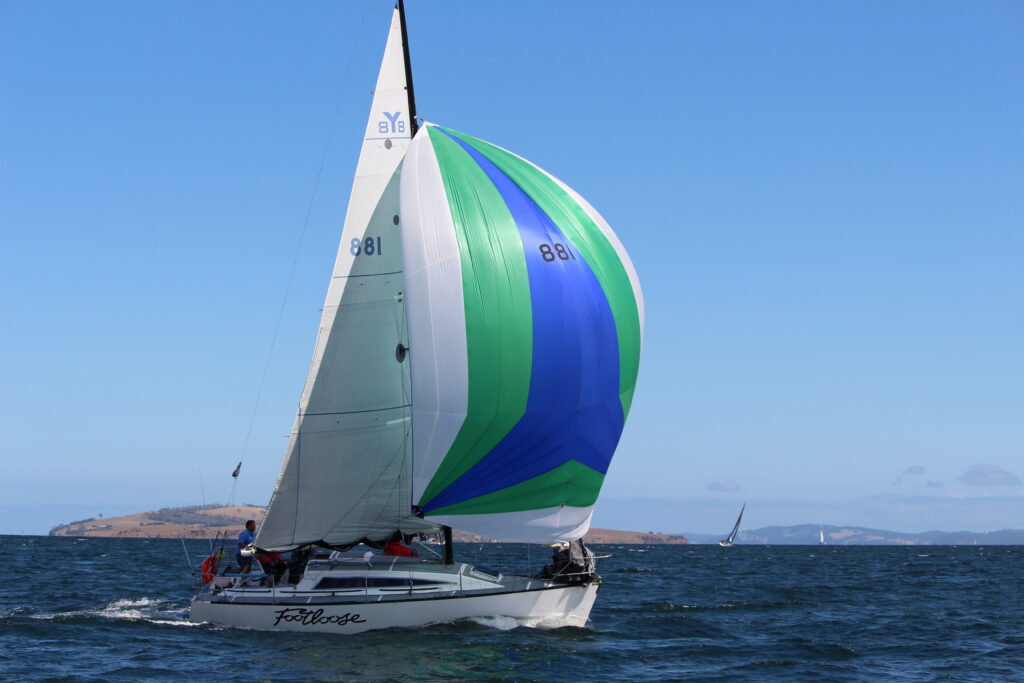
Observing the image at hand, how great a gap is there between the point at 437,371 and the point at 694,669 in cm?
710

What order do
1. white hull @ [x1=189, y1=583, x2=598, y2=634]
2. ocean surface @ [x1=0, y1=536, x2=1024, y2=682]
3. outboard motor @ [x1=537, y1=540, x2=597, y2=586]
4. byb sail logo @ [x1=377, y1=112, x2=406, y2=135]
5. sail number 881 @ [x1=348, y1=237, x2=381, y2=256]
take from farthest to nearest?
1. byb sail logo @ [x1=377, y1=112, x2=406, y2=135]
2. sail number 881 @ [x1=348, y1=237, x2=381, y2=256]
3. outboard motor @ [x1=537, y1=540, x2=597, y2=586]
4. white hull @ [x1=189, y1=583, x2=598, y2=634]
5. ocean surface @ [x1=0, y1=536, x2=1024, y2=682]

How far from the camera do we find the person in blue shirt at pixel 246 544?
21.4 metres

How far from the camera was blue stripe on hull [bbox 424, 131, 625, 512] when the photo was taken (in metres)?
19.4

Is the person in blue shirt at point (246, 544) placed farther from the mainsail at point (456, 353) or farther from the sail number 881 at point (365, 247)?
the sail number 881 at point (365, 247)

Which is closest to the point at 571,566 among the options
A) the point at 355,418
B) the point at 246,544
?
the point at 355,418

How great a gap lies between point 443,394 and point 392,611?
13.7ft

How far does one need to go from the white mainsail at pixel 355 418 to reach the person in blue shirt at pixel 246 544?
0.75 meters

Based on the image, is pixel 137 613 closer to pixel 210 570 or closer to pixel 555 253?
pixel 210 570

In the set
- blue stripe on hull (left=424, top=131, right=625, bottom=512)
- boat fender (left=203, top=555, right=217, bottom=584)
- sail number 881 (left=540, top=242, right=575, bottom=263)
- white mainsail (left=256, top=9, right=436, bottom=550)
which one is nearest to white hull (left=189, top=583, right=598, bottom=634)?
boat fender (left=203, top=555, right=217, bottom=584)

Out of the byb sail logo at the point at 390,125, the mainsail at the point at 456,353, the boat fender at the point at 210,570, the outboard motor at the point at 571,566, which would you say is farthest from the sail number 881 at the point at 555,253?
the boat fender at the point at 210,570

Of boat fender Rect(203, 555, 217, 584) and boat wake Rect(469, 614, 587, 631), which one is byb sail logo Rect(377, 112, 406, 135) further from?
boat wake Rect(469, 614, 587, 631)

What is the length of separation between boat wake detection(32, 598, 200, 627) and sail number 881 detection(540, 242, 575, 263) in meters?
10.5

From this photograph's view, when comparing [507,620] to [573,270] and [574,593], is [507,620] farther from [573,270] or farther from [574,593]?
[573,270]

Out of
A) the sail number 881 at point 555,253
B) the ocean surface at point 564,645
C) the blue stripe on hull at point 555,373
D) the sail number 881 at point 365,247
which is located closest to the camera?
the ocean surface at point 564,645
